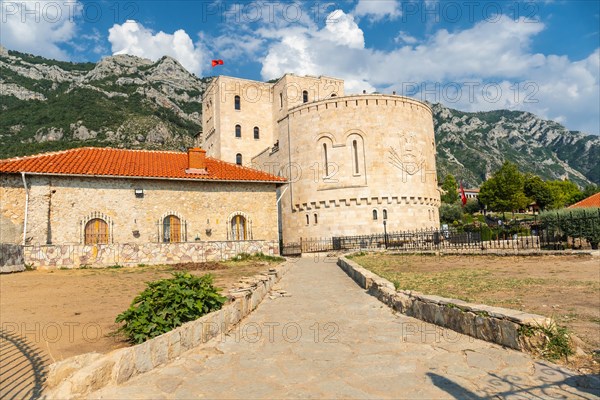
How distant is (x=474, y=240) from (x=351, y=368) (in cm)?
1867

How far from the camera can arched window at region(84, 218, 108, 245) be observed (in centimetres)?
1803

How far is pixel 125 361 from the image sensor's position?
151 inches

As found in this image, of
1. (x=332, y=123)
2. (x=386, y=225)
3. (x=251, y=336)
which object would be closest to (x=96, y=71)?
(x=332, y=123)

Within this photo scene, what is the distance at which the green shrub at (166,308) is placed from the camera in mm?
4984

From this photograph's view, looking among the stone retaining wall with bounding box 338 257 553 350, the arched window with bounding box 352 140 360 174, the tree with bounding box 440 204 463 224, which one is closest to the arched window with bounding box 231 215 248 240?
the arched window with bounding box 352 140 360 174

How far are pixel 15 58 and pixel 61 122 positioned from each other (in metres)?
55.5

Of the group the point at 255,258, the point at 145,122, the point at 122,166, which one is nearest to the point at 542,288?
the point at 255,258

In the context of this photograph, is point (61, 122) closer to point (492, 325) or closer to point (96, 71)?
point (96, 71)

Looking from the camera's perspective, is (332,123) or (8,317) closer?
(8,317)

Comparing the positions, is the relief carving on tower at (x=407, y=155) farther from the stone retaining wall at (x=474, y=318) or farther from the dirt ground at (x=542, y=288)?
the stone retaining wall at (x=474, y=318)

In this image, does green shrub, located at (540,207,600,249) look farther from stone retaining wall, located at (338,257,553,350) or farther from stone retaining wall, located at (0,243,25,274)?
stone retaining wall, located at (0,243,25,274)

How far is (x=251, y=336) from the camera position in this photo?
576 centimetres

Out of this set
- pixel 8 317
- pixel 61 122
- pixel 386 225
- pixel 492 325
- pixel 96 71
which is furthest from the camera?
pixel 96 71

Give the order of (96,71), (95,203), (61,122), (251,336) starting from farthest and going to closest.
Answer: (96,71) < (61,122) < (95,203) < (251,336)
